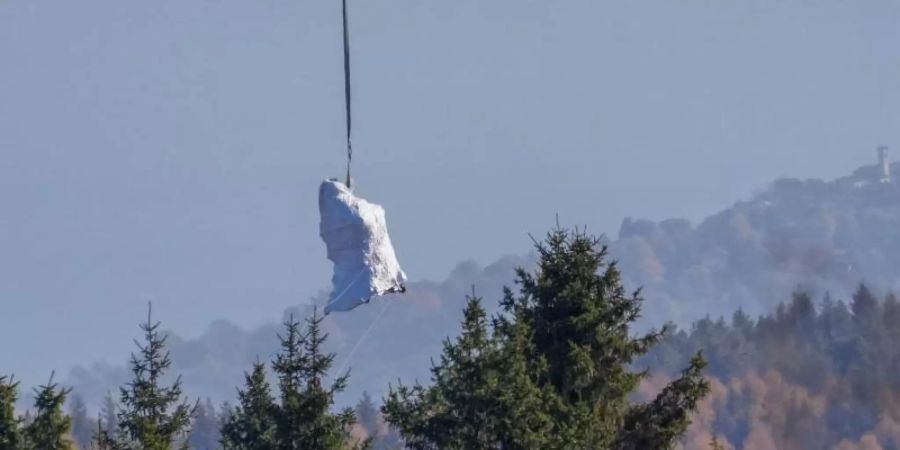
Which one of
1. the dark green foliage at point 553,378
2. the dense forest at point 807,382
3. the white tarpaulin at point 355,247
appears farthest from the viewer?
the dense forest at point 807,382

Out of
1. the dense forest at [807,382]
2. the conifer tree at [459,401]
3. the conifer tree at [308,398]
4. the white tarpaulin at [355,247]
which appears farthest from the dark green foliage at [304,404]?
the dense forest at [807,382]

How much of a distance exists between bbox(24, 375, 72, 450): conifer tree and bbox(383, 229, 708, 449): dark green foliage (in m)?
4.53

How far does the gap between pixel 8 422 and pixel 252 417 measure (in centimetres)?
317

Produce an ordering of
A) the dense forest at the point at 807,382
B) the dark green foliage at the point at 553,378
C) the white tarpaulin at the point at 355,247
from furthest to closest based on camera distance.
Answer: the dense forest at the point at 807,382
the dark green foliage at the point at 553,378
the white tarpaulin at the point at 355,247

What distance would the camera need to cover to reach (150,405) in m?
35.5

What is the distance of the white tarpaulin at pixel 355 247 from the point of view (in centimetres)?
3064

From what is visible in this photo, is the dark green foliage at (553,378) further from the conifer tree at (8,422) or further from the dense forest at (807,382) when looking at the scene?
the dense forest at (807,382)

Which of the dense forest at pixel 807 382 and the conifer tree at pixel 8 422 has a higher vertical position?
the dense forest at pixel 807 382

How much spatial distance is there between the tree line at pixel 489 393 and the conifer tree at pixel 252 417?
0.09ft

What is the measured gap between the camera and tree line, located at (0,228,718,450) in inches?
1318

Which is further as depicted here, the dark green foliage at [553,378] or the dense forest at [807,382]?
the dense forest at [807,382]

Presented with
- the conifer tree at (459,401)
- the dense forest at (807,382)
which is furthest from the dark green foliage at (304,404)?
the dense forest at (807,382)

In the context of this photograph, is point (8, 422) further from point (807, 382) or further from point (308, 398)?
point (807, 382)

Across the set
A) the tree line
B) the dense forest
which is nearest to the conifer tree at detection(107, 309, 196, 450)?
the tree line
